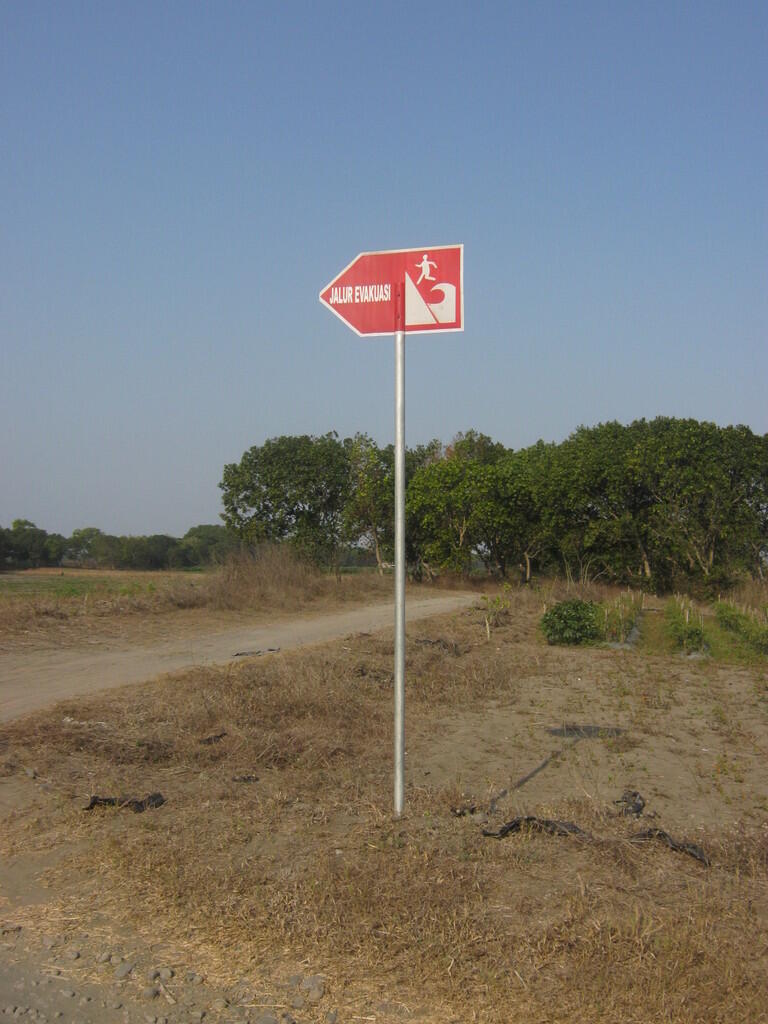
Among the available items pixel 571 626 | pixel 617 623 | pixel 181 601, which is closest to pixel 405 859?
pixel 571 626

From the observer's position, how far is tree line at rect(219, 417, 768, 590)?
102 feet

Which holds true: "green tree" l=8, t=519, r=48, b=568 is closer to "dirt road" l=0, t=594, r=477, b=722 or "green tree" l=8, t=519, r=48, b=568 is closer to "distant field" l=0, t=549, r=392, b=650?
"distant field" l=0, t=549, r=392, b=650

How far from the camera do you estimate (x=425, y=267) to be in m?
5.20

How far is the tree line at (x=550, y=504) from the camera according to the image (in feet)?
102

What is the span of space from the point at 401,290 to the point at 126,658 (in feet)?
28.2

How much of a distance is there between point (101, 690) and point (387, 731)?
3424mm

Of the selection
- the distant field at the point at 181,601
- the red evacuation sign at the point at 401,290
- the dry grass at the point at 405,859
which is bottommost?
the dry grass at the point at 405,859

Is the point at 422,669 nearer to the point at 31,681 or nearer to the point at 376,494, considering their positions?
the point at 31,681

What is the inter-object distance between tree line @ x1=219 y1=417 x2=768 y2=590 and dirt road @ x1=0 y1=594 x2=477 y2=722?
11.5 metres

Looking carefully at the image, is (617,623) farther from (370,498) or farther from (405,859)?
(370,498)

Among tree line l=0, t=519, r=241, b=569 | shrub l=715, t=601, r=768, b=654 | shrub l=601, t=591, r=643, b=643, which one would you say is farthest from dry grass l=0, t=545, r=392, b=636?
tree line l=0, t=519, r=241, b=569

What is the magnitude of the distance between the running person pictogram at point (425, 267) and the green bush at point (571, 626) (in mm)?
11730

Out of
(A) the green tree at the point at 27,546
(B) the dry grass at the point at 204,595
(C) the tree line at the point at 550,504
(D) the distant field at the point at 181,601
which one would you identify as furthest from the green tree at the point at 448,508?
(A) the green tree at the point at 27,546

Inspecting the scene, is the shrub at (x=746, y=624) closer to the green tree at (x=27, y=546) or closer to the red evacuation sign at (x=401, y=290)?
the red evacuation sign at (x=401, y=290)
